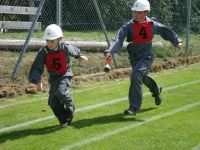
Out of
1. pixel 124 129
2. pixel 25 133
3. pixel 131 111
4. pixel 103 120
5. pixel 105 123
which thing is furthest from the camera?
pixel 131 111

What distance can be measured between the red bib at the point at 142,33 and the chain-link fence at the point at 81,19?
12.9 ft

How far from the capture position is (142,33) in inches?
321

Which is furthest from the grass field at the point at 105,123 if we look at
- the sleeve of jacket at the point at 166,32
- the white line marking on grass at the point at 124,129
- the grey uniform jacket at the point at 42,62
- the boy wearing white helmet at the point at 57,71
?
the sleeve of jacket at the point at 166,32

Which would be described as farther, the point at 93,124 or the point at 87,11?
the point at 87,11

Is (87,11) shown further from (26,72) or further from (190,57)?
(26,72)

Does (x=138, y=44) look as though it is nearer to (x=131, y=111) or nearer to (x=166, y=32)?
(x=166, y=32)

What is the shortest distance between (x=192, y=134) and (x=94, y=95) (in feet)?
10.6

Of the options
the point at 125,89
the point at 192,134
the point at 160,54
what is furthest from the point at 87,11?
the point at 192,134

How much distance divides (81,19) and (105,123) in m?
8.40

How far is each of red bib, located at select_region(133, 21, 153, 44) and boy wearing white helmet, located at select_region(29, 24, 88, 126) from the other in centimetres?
128

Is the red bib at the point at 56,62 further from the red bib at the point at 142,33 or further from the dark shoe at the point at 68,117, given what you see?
the red bib at the point at 142,33

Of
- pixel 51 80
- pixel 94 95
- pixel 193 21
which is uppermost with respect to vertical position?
pixel 51 80

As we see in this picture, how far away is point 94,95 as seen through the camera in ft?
31.9

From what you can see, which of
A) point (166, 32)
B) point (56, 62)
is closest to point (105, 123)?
point (56, 62)
